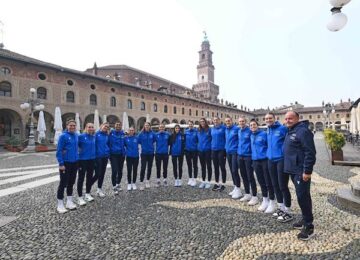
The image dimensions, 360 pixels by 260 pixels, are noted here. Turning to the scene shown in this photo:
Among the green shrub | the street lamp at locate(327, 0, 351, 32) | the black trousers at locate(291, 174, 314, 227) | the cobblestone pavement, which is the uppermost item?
the street lamp at locate(327, 0, 351, 32)

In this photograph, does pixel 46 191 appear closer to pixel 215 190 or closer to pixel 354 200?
pixel 215 190

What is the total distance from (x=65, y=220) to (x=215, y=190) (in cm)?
361

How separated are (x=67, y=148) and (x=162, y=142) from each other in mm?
2639

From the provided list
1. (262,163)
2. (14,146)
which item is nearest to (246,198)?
(262,163)

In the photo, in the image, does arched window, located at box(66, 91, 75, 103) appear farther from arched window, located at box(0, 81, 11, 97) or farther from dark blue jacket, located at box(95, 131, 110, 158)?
dark blue jacket, located at box(95, 131, 110, 158)

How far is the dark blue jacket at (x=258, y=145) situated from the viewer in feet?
15.8

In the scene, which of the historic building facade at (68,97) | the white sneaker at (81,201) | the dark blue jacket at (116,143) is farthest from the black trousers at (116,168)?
the historic building facade at (68,97)

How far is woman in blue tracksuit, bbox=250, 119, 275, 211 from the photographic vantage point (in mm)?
4738

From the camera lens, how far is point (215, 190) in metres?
6.35

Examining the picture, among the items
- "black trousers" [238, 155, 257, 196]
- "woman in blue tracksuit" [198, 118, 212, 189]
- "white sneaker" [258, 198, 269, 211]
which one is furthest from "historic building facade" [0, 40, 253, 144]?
"white sneaker" [258, 198, 269, 211]

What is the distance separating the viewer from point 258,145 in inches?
191

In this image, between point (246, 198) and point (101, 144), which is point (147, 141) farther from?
point (246, 198)

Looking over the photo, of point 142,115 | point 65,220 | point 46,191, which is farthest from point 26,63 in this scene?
point 65,220

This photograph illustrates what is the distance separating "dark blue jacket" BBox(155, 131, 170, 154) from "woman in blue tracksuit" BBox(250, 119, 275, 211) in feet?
9.04
